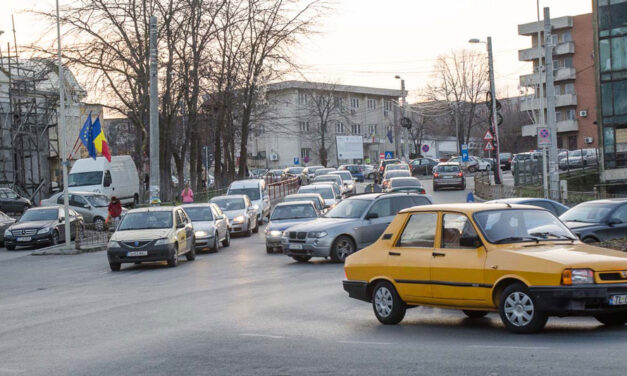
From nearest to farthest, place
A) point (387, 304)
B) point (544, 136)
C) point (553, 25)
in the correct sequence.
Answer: point (387, 304) < point (544, 136) < point (553, 25)

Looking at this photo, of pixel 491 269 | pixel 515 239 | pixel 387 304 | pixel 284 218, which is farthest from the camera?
pixel 284 218

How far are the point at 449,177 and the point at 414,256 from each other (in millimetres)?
45486

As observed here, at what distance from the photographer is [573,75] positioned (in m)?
87.8

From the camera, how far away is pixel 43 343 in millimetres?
10930

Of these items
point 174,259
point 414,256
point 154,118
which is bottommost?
point 174,259

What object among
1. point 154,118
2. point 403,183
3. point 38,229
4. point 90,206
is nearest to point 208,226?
point 154,118

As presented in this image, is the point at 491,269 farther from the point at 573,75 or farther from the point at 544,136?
the point at 573,75

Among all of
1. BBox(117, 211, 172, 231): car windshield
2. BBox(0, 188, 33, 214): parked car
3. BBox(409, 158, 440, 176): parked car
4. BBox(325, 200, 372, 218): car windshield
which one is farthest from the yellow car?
BBox(409, 158, 440, 176): parked car

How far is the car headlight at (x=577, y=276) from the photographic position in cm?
948

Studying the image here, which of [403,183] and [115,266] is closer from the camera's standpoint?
[115,266]

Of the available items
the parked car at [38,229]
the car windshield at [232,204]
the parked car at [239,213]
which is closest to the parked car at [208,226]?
the parked car at [239,213]

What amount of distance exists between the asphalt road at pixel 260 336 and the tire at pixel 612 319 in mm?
186

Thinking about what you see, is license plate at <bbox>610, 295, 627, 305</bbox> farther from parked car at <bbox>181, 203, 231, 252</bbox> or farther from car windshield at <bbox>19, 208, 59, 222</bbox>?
car windshield at <bbox>19, 208, 59, 222</bbox>

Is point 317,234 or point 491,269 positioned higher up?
point 491,269
